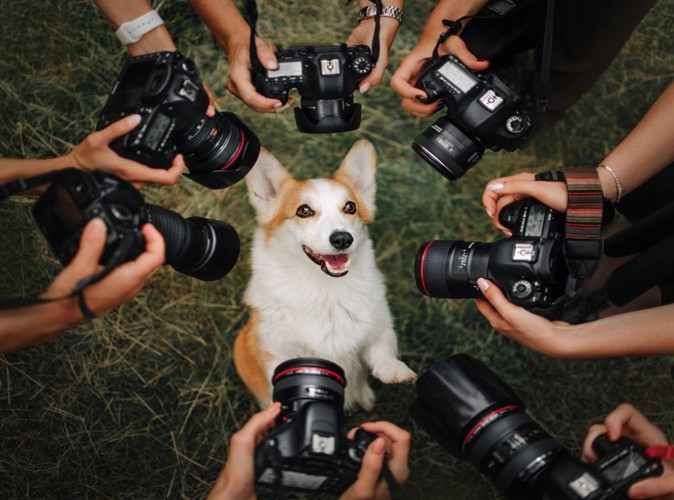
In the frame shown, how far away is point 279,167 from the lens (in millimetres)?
2324

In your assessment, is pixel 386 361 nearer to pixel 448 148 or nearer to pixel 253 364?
pixel 253 364

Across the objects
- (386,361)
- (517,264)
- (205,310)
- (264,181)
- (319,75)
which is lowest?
(205,310)

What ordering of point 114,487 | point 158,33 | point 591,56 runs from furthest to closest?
1. point 114,487
2. point 591,56
3. point 158,33

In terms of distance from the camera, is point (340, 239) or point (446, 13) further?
point (446, 13)

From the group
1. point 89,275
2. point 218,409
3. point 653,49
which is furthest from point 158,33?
point 653,49

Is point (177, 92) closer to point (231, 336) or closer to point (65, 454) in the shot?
point (231, 336)

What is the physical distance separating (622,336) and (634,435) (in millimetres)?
383

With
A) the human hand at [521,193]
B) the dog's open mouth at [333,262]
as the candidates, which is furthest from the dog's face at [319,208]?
the human hand at [521,193]

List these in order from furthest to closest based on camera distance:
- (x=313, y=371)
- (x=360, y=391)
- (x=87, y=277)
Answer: (x=360, y=391) < (x=313, y=371) < (x=87, y=277)

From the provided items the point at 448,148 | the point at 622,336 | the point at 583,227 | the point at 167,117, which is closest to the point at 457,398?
the point at 622,336

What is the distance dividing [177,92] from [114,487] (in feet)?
6.44

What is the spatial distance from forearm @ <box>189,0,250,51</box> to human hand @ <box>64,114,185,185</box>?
0.77m

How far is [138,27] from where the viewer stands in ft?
7.17

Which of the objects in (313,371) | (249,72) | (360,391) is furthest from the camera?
(360,391)
